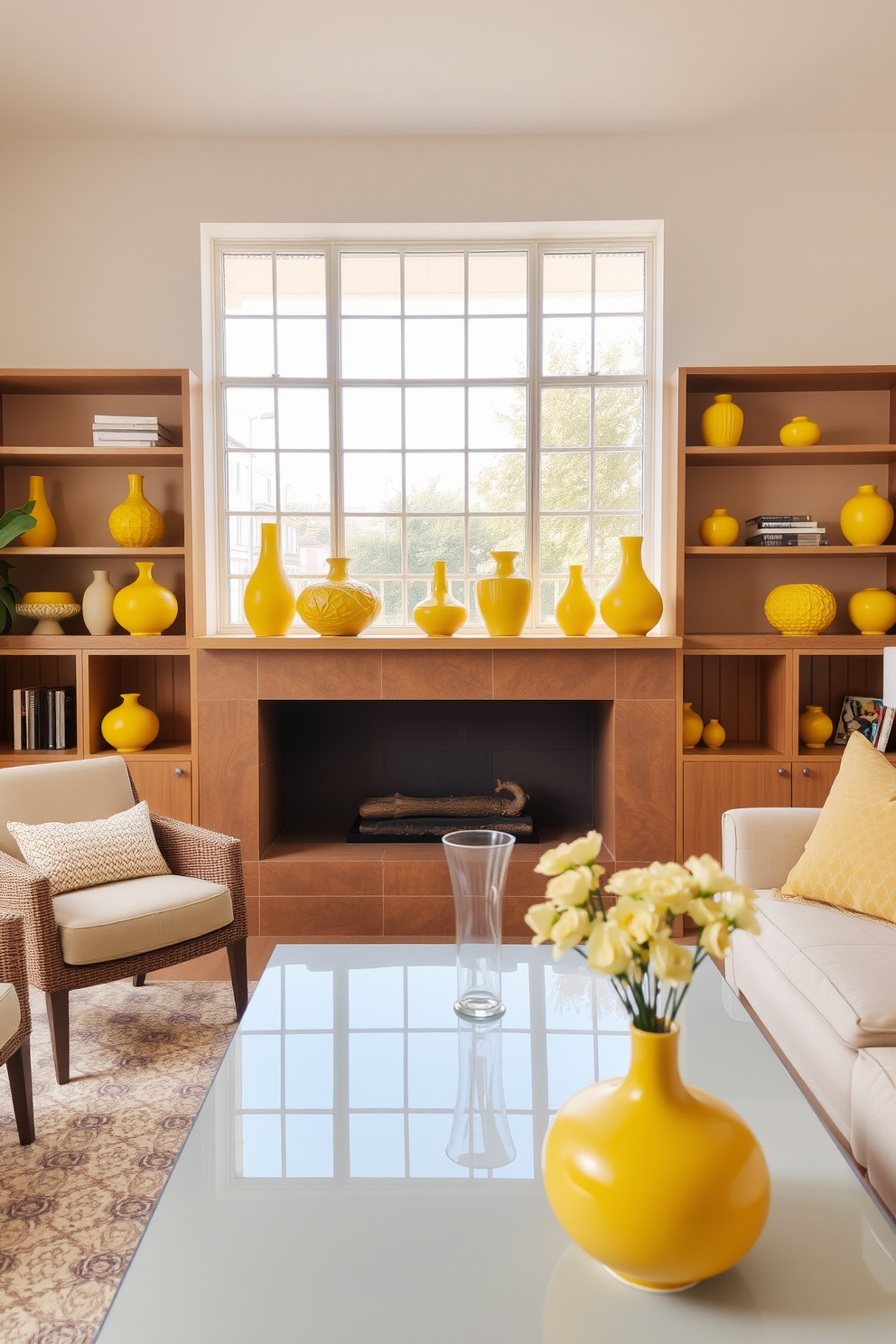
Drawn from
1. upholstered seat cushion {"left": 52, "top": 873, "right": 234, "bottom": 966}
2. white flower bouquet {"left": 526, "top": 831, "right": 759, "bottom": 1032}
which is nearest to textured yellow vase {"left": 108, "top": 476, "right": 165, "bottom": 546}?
upholstered seat cushion {"left": 52, "top": 873, "right": 234, "bottom": 966}

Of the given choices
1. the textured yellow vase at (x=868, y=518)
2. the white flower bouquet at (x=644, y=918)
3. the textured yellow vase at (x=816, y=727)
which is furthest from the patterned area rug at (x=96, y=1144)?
the textured yellow vase at (x=868, y=518)

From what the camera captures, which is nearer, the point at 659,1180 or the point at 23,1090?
the point at 659,1180

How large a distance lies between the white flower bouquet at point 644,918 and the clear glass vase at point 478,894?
58 cm

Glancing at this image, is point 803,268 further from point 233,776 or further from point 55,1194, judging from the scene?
point 55,1194

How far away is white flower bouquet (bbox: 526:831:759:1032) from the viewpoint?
104cm

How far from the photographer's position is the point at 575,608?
3775mm

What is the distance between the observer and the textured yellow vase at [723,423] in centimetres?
378

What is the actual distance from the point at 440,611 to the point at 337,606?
0.42m

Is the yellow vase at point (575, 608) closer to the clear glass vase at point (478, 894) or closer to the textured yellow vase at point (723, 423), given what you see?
the textured yellow vase at point (723, 423)

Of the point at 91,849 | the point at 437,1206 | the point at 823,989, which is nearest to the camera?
the point at 437,1206

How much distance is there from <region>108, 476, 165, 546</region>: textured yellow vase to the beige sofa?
2.58m

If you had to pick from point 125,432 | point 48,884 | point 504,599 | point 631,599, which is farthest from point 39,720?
point 631,599

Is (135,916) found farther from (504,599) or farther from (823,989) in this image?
(504,599)

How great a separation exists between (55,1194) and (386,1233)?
1.10 metres
